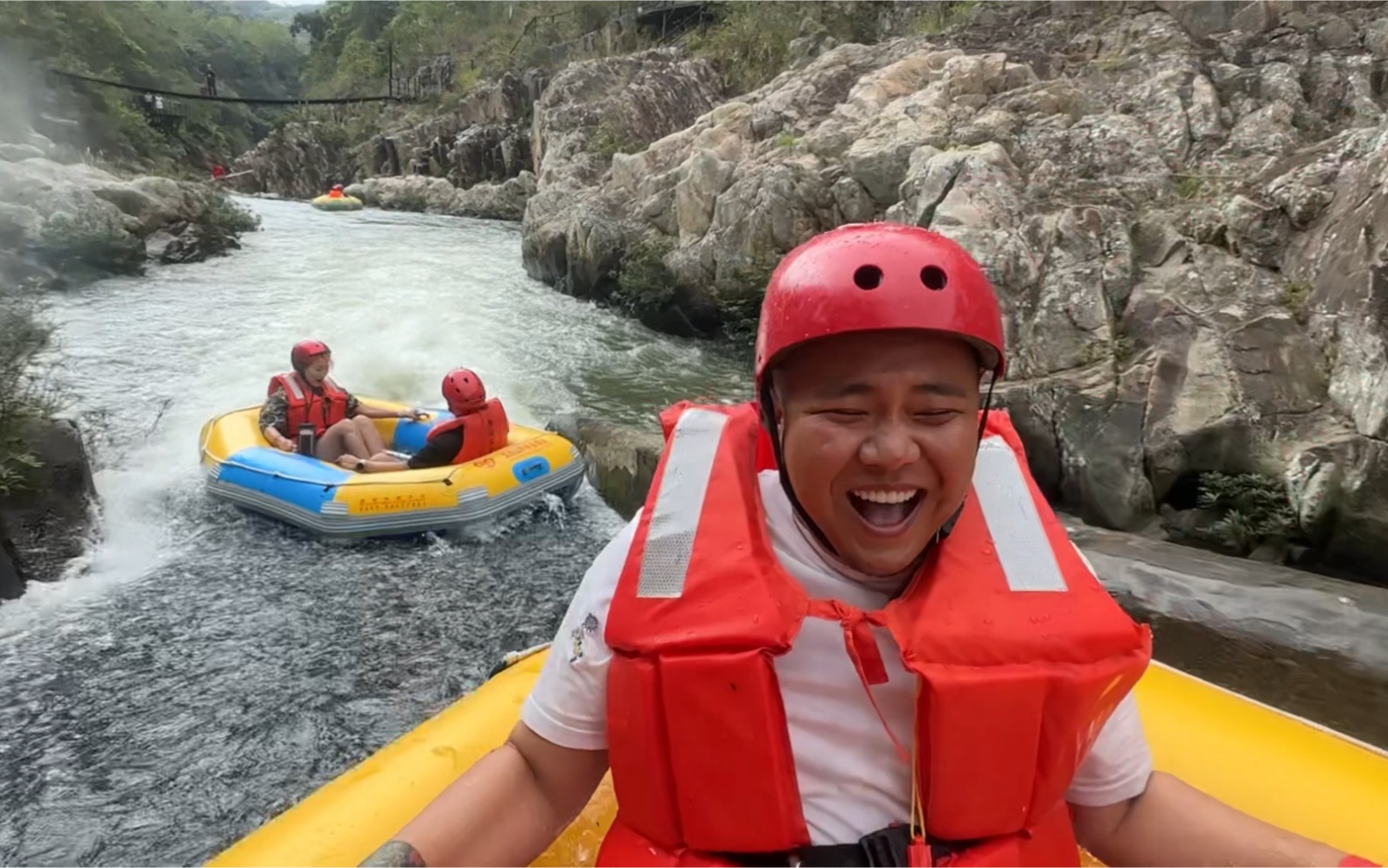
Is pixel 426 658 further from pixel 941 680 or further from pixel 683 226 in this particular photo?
pixel 683 226

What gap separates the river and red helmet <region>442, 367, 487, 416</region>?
2.92ft

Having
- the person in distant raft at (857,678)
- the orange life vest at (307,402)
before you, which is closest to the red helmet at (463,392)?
the orange life vest at (307,402)

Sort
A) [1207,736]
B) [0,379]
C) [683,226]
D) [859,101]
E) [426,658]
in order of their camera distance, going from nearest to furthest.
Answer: [1207,736] < [426,658] < [0,379] < [859,101] < [683,226]

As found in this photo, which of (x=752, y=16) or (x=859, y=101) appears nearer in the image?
(x=859, y=101)

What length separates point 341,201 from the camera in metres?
28.3

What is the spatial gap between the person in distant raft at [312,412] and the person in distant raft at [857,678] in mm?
5674

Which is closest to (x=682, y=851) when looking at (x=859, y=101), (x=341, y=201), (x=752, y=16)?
(x=859, y=101)

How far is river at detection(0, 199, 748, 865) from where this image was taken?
3529 mm

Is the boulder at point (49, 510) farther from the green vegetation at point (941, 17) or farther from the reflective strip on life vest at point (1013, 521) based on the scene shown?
the green vegetation at point (941, 17)

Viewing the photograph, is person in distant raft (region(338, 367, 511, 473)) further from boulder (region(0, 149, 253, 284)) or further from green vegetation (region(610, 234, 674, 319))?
boulder (region(0, 149, 253, 284))

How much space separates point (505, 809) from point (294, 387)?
5884 mm

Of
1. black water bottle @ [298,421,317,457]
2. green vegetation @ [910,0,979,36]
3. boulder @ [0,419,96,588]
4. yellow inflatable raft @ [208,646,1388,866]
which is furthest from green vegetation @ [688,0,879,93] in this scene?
yellow inflatable raft @ [208,646,1388,866]

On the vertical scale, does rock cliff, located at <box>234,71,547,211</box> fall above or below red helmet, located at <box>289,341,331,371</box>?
above

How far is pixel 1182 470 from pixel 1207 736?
3.36 meters
